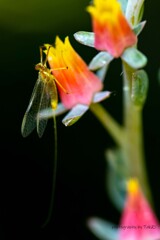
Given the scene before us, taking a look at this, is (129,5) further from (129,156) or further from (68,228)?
(68,228)

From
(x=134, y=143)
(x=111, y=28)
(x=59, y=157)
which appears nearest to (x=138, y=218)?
(x=134, y=143)

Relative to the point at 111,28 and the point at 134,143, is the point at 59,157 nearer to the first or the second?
the point at 134,143

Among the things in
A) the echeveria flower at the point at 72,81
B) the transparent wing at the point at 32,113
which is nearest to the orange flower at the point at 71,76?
the echeveria flower at the point at 72,81

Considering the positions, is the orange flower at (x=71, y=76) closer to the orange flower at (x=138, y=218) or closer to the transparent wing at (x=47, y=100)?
the transparent wing at (x=47, y=100)

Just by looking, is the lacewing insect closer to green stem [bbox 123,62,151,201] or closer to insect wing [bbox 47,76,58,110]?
insect wing [bbox 47,76,58,110]

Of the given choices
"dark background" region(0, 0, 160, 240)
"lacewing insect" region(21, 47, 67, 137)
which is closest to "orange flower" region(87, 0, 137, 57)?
"lacewing insect" region(21, 47, 67, 137)

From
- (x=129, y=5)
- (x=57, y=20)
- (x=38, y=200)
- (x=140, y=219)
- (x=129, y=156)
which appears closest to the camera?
(x=129, y=5)

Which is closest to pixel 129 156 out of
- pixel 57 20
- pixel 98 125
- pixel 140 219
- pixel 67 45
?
pixel 140 219
